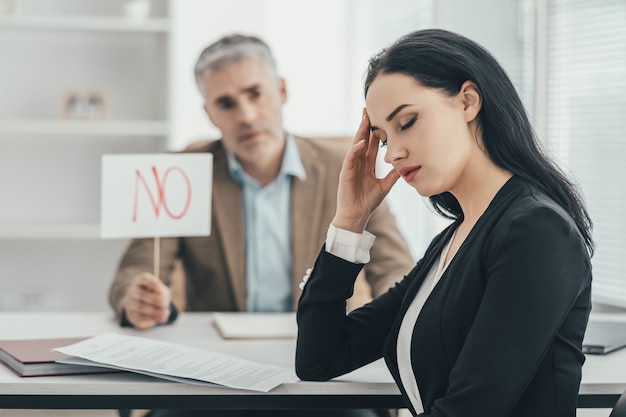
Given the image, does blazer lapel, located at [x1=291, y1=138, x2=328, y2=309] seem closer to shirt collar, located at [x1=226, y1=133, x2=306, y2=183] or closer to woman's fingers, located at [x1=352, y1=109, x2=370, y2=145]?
shirt collar, located at [x1=226, y1=133, x2=306, y2=183]

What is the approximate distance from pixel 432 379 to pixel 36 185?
8.92ft

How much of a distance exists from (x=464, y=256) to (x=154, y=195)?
829 mm

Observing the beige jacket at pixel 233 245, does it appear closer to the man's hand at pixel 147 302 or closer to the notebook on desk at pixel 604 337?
the man's hand at pixel 147 302

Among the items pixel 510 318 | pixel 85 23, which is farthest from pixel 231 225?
pixel 85 23

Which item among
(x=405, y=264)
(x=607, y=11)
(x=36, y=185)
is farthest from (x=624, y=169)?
(x=36, y=185)

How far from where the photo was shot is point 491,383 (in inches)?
42.5

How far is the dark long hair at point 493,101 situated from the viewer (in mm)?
1210

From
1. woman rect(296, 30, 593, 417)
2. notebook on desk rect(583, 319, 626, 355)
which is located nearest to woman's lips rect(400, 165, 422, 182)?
woman rect(296, 30, 593, 417)

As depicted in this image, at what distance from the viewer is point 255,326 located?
1808 mm

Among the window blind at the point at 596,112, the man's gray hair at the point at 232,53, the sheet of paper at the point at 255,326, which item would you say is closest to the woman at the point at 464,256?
the sheet of paper at the point at 255,326

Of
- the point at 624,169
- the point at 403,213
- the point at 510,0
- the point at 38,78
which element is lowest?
the point at 403,213

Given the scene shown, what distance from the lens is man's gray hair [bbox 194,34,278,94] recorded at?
2.20m

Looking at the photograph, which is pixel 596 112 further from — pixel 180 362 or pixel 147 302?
pixel 180 362

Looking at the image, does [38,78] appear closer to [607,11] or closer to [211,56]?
[211,56]
